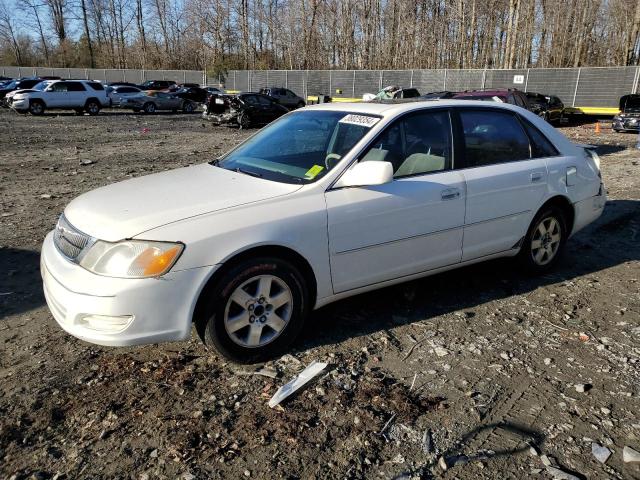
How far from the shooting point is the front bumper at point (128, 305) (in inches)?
116

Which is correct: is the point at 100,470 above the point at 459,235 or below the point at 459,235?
below

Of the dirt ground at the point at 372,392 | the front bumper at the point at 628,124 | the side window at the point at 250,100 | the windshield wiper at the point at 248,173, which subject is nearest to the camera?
the dirt ground at the point at 372,392

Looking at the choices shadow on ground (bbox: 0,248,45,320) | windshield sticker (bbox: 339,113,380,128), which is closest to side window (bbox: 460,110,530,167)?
windshield sticker (bbox: 339,113,380,128)

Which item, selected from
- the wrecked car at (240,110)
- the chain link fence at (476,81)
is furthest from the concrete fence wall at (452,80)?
the wrecked car at (240,110)

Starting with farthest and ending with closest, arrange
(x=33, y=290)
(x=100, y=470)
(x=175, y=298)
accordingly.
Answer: (x=33, y=290) < (x=175, y=298) < (x=100, y=470)

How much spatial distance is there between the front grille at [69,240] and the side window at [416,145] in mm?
1922

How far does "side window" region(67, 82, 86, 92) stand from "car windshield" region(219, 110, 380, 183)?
2550 centimetres

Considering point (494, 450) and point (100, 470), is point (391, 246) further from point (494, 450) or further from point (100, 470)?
point (100, 470)

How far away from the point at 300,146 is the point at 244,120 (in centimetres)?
1783

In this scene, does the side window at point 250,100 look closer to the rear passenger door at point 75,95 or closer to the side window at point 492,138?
the rear passenger door at point 75,95

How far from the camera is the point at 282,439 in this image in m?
2.72

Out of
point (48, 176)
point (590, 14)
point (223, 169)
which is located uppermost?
point (590, 14)

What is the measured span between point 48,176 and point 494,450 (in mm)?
9482

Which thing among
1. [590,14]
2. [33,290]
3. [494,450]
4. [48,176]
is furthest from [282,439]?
[590,14]
